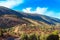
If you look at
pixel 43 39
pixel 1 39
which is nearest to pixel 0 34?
pixel 1 39

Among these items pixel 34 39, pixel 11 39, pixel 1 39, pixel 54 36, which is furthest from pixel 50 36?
pixel 11 39

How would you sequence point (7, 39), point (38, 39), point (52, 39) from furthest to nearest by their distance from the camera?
point (7, 39), point (38, 39), point (52, 39)

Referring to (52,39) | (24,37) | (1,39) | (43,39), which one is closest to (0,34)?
(1,39)

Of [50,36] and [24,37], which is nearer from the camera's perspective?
[50,36]

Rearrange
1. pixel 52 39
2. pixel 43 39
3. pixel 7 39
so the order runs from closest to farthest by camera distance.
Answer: pixel 52 39, pixel 43 39, pixel 7 39

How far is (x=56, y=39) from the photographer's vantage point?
14050 cm

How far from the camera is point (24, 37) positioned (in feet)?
525

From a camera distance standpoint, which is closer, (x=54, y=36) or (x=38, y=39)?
(x=54, y=36)

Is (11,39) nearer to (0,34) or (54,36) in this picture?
(0,34)

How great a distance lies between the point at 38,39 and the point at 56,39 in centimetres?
2747

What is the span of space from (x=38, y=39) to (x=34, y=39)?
21.6 ft

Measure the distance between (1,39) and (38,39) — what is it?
32043mm

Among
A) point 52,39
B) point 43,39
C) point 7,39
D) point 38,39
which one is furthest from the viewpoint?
point 7,39

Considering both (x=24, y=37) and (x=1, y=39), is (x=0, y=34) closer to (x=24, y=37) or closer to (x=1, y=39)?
(x=1, y=39)
